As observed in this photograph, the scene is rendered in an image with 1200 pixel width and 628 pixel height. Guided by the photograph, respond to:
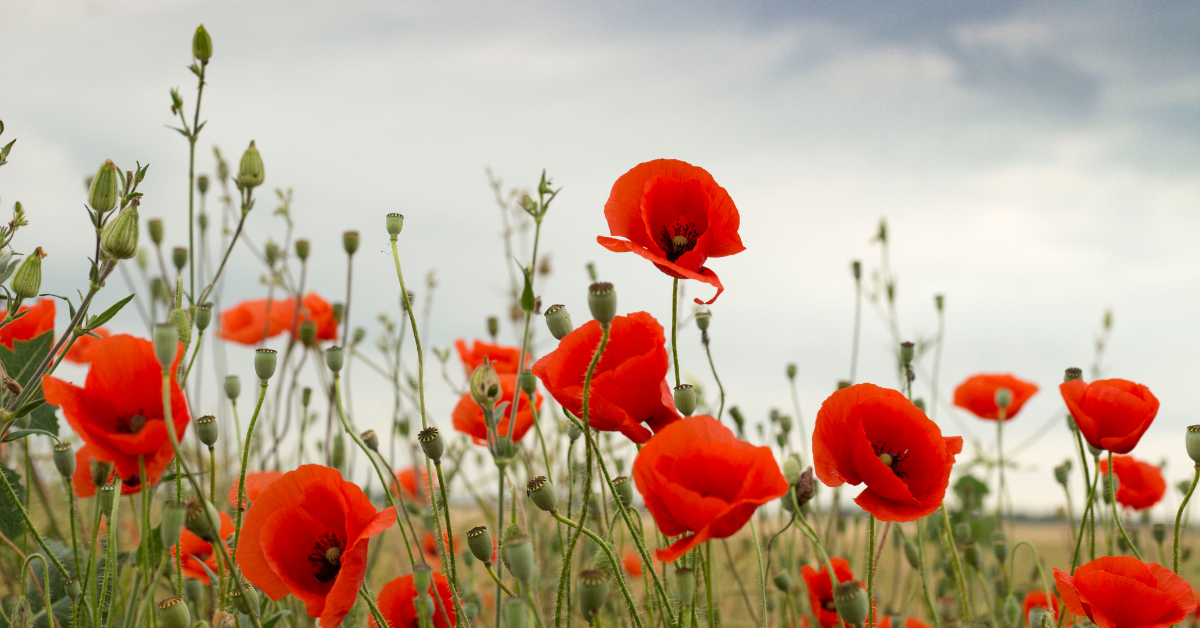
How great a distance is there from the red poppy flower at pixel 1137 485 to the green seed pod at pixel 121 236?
2239 millimetres

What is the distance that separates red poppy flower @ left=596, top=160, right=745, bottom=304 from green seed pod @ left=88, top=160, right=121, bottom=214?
65 centimetres

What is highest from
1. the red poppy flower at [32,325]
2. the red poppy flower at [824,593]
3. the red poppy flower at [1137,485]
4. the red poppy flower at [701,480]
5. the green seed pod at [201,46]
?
the green seed pod at [201,46]

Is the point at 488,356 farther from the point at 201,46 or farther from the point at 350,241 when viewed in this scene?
the point at 201,46

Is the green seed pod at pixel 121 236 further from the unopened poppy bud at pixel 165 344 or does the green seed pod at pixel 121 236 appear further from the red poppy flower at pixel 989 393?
the red poppy flower at pixel 989 393

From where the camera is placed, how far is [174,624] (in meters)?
1.02

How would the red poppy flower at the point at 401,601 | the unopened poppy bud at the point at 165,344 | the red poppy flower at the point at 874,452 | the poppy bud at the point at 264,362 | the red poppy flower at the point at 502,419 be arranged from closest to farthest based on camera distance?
the unopened poppy bud at the point at 165,344, the red poppy flower at the point at 874,452, the poppy bud at the point at 264,362, the red poppy flower at the point at 401,601, the red poppy flower at the point at 502,419

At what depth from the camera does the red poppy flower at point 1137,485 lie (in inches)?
85.7

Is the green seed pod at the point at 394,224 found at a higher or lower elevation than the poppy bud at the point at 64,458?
higher

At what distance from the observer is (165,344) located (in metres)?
0.82

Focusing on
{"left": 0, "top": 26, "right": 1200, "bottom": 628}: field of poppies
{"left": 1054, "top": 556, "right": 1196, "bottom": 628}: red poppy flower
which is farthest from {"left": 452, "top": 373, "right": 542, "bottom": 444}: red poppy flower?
{"left": 1054, "top": 556, "right": 1196, "bottom": 628}: red poppy flower

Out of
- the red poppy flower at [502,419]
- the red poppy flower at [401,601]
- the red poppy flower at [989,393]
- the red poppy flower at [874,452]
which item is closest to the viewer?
the red poppy flower at [874,452]

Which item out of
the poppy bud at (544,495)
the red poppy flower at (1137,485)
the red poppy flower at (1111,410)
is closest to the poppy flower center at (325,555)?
the poppy bud at (544,495)

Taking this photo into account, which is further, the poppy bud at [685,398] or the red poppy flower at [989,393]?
the red poppy flower at [989,393]

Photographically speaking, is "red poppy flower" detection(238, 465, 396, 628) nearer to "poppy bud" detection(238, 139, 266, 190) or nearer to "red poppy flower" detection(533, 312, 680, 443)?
"red poppy flower" detection(533, 312, 680, 443)
